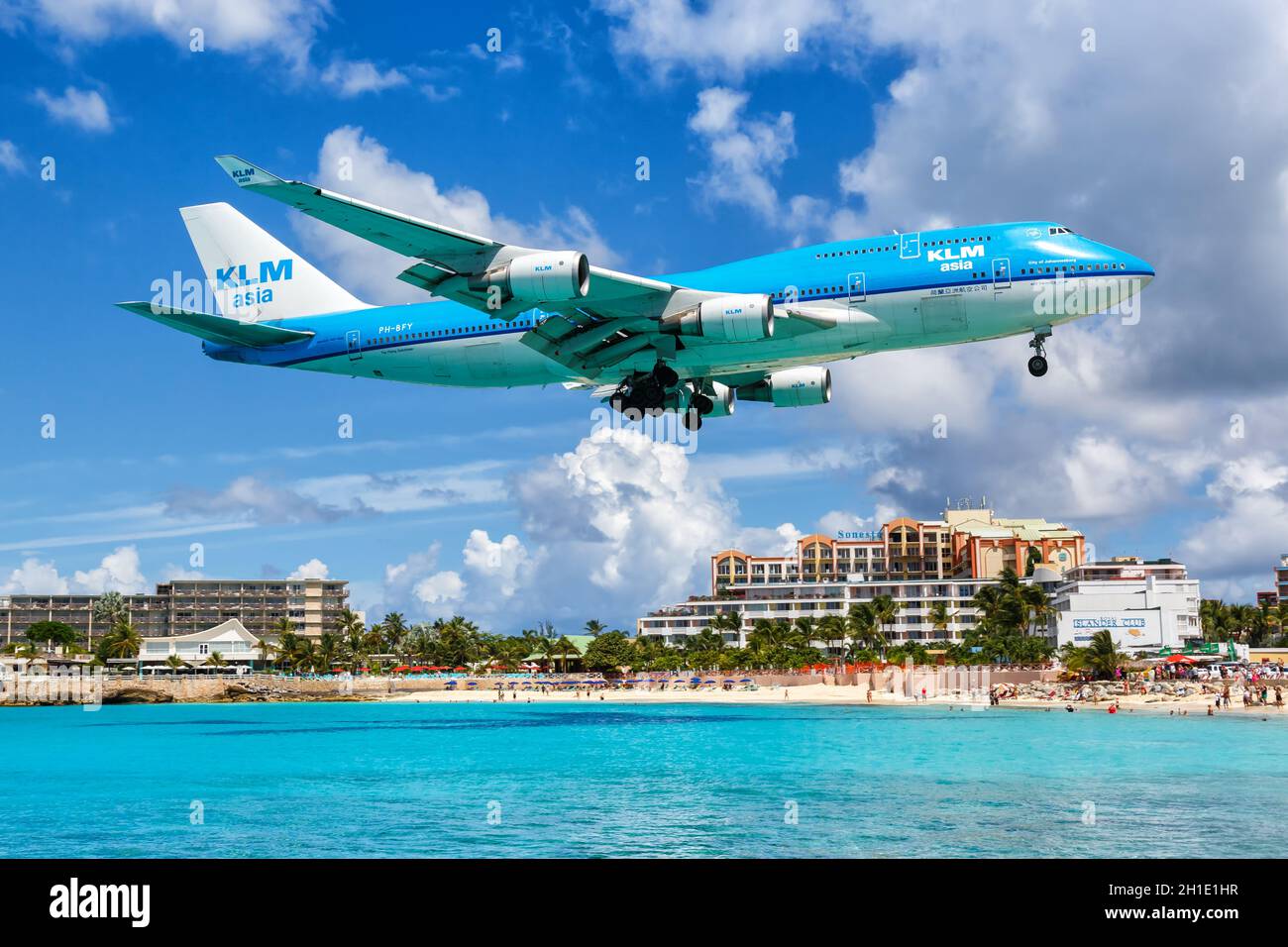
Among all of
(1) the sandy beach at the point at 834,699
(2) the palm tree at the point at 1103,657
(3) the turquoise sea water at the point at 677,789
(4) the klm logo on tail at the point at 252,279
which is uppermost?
(4) the klm logo on tail at the point at 252,279

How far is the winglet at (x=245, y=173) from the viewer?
33781mm

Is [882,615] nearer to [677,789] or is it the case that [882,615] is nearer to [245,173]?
[677,789]

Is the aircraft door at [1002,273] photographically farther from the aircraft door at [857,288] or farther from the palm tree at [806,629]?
the palm tree at [806,629]

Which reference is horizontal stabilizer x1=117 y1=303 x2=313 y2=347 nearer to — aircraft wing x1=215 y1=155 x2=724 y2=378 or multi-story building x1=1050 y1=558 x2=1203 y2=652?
aircraft wing x1=215 y1=155 x2=724 y2=378

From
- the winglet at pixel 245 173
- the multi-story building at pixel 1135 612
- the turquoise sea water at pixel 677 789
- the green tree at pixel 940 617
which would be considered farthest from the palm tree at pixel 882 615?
the winglet at pixel 245 173

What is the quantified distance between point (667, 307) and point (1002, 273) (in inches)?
436

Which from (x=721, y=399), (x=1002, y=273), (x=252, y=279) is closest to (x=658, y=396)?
(x=721, y=399)

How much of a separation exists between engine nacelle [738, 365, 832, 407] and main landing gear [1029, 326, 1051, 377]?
449 inches

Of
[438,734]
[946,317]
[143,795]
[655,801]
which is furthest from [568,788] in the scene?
[438,734]

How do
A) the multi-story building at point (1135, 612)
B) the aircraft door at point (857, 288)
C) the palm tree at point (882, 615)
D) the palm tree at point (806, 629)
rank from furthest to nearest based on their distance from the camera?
the palm tree at point (806, 629) → the palm tree at point (882, 615) → the multi-story building at point (1135, 612) → the aircraft door at point (857, 288)

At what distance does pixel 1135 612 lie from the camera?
153250 mm

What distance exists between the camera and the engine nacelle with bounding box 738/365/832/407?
49.8m

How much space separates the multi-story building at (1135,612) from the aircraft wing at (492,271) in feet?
415
